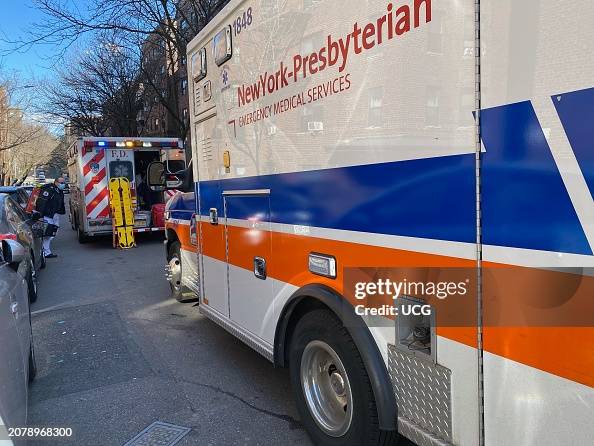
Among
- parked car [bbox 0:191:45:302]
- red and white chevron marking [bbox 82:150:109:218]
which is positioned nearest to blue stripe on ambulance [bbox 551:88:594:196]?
parked car [bbox 0:191:45:302]

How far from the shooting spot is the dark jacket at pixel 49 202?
1162cm

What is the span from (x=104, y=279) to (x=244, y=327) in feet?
18.3

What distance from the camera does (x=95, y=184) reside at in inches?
494

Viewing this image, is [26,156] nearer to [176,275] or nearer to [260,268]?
[176,275]

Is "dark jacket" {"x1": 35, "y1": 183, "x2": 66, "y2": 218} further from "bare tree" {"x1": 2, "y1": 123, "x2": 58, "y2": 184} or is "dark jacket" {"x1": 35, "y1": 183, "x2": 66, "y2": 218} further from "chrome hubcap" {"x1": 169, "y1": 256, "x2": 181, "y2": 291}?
"bare tree" {"x1": 2, "y1": 123, "x2": 58, "y2": 184}

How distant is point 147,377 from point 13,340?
1.52m

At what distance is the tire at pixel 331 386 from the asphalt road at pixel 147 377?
363 millimetres

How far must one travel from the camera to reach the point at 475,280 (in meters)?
1.87

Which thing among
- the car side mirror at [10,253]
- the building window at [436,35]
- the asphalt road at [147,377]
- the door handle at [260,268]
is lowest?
the asphalt road at [147,377]

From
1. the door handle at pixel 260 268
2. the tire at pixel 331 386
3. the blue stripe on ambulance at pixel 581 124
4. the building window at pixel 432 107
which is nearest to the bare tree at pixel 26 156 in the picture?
the door handle at pixel 260 268

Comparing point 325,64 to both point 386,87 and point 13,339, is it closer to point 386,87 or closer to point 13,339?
point 386,87

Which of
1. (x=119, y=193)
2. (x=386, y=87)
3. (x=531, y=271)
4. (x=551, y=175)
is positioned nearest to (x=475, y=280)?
(x=531, y=271)

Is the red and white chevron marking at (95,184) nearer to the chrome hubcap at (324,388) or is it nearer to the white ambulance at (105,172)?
the white ambulance at (105,172)

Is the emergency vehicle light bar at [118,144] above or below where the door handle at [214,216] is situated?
above
